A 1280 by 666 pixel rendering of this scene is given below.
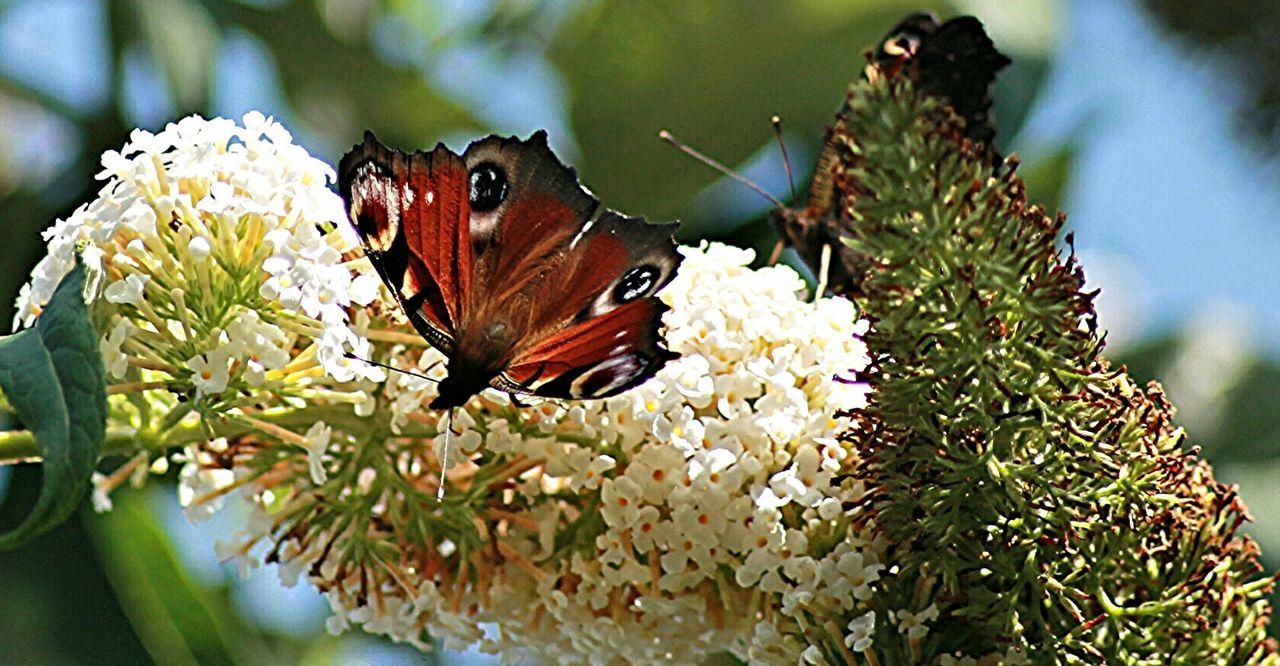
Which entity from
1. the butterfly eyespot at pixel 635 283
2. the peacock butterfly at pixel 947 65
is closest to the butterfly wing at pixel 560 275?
the butterfly eyespot at pixel 635 283

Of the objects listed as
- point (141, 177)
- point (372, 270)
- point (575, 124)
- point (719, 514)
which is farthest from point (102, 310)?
point (575, 124)

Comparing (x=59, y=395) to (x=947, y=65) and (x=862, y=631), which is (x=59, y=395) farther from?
(x=947, y=65)

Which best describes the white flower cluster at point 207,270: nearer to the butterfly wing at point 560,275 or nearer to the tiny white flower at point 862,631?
the butterfly wing at point 560,275

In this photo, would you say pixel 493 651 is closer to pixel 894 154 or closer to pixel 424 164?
pixel 424 164

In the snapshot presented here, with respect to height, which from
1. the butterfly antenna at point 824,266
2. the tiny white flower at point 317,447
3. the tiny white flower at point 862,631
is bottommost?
the tiny white flower at point 862,631

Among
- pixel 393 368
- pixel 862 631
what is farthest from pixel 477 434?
pixel 862 631

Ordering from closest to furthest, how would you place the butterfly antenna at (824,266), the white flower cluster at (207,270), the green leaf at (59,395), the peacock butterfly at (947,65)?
1. the green leaf at (59,395)
2. the white flower cluster at (207,270)
3. the peacock butterfly at (947,65)
4. the butterfly antenna at (824,266)

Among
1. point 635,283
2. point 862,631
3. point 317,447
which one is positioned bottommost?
point 862,631
